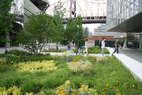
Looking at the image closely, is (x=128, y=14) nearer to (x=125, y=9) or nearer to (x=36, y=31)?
(x=125, y=9)

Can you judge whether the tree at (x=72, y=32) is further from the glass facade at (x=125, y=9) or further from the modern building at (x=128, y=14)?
the glass facade at (x=125, y=9)

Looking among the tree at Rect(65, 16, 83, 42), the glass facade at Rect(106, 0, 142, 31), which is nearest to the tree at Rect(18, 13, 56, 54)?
the glass facade at Rect(106, 0, 142, 31)

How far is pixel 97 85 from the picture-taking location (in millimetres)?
3955

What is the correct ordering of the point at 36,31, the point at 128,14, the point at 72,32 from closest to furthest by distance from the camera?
the point at 36,31 → the point at 128,14 → the point at 72,32

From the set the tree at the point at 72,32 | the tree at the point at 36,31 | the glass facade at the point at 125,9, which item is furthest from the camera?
the tree at the point at 72,32

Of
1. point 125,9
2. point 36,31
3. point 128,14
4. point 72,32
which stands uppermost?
point 125,9

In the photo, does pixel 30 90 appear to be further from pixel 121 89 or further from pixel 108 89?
pixel 121 89

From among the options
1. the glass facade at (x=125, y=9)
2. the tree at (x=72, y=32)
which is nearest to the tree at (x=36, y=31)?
the glass facade at (x=125, y=9)

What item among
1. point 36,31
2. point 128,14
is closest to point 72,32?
point 128,14

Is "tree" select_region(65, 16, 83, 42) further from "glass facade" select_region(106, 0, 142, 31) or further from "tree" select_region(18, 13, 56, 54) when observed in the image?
"tree" select_region(18, 13, 56, 54)

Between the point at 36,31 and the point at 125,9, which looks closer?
the point at 36,31

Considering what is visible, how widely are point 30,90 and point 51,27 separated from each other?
690 cm

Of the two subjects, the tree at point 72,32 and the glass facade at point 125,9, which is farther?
the tree at point 72,32

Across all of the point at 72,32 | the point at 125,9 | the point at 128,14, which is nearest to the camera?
the point at 128,14
